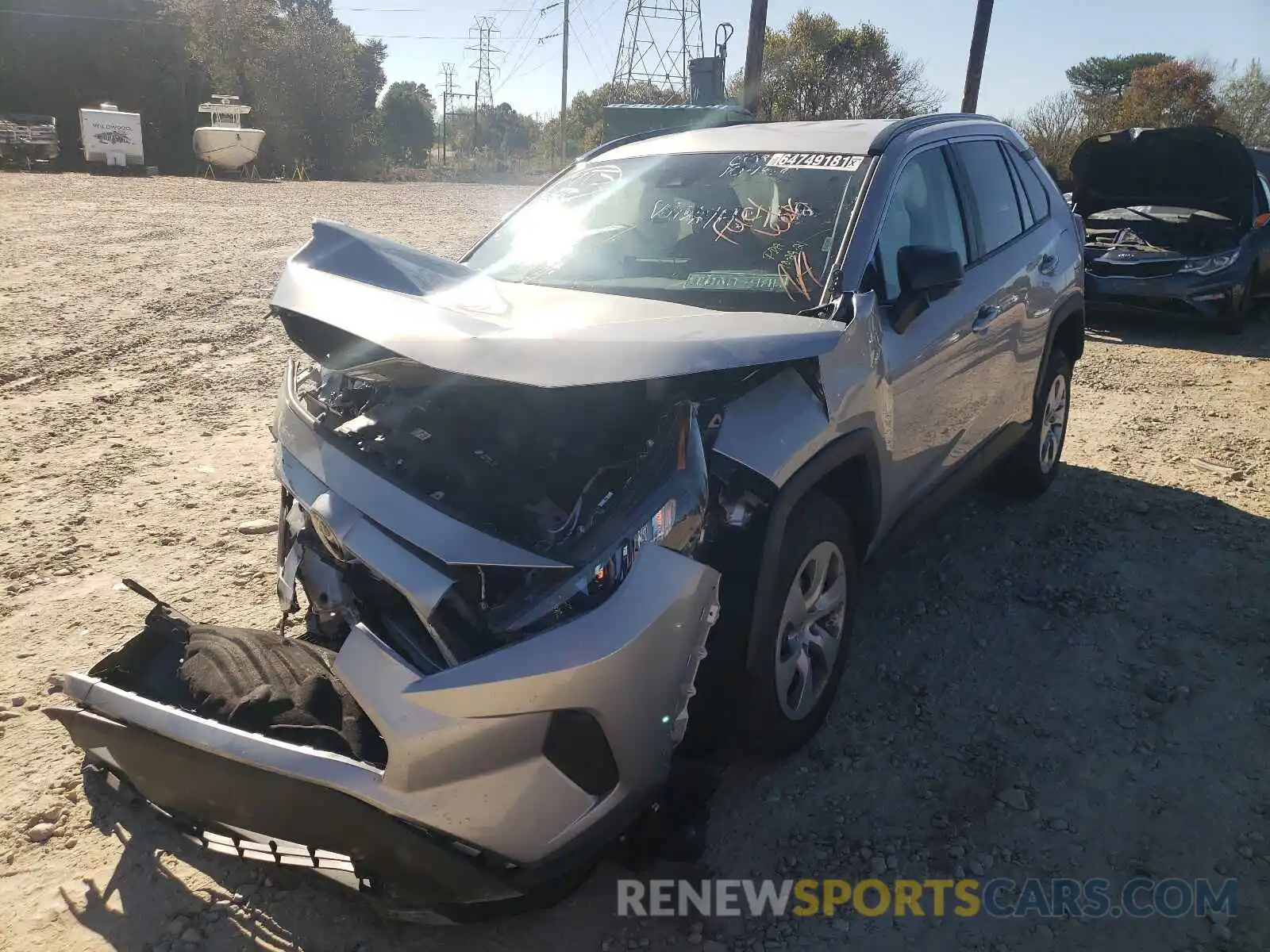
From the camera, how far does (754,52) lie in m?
15.6

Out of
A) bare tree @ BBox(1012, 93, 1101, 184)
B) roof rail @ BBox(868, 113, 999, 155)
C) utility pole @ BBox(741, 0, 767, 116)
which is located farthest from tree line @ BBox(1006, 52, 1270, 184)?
roof rail @ BBox(868, 113, 999, 155)

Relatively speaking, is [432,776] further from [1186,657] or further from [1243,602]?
[1243,602]

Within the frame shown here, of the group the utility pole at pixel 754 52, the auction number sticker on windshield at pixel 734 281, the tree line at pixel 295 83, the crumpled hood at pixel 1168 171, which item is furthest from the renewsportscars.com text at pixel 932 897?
the tree line at pixel 295 83

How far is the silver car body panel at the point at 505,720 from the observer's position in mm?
1914

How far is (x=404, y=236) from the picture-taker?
14258 millimetres

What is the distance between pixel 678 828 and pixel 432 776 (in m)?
0.74

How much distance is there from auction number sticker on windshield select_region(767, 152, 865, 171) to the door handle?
2.76 ft

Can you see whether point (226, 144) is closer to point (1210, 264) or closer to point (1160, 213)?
point (1160, 213)

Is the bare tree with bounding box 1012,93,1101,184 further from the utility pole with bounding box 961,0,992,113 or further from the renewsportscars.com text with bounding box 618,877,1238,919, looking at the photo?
the renewsportscars.com text with bounding box 618,877,1238,919

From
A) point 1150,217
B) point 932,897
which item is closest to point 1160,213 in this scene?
point 1150,217

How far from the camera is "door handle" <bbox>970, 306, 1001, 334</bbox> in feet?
12.6

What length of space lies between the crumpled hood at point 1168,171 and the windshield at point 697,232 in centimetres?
776

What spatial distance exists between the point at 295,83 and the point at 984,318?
3783 cm

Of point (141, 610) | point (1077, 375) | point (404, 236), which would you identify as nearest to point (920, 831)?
point (141, 610)
